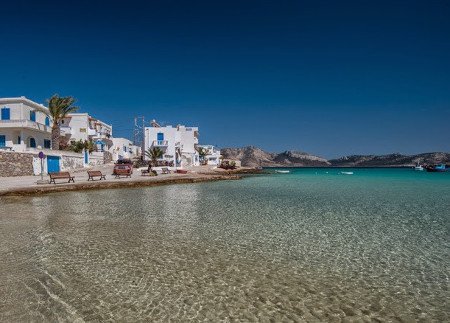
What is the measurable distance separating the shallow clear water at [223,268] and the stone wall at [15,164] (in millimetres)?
24229

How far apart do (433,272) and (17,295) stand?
8.75 m

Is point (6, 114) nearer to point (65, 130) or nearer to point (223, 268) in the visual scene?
point (65, 130)

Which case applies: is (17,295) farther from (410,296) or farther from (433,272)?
(433,272)

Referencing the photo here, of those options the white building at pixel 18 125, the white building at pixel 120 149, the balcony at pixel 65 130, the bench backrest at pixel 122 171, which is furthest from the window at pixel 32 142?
the white building at pixel 120 149

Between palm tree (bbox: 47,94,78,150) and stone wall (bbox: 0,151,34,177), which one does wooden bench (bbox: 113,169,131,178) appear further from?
palm tree (bbox: 47,94,78,150)

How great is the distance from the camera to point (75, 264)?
7105 millimetres

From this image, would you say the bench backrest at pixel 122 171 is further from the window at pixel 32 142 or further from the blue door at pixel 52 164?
the window at pixel 32 142

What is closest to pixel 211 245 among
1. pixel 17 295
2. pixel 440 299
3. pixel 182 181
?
pixel 17 295

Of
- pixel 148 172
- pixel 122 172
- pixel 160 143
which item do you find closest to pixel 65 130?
pixel 160 143

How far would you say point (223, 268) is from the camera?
6938mm

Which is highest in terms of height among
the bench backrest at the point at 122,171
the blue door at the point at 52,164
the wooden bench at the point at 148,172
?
the blue door at the point at 52,164

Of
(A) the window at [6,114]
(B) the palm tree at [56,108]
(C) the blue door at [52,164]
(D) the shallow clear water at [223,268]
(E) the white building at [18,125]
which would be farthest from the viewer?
(B) the palm tree at [56,108]

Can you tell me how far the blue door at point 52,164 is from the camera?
3692cm

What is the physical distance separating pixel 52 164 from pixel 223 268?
3793cm
